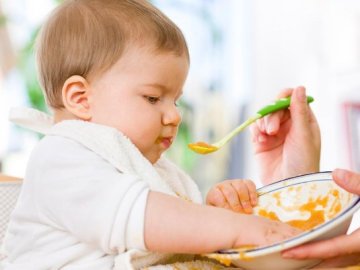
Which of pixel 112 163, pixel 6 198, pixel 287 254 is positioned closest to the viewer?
Result: pixel 287 254

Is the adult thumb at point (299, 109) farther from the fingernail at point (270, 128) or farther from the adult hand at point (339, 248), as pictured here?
the adult hand at point (339, 248)

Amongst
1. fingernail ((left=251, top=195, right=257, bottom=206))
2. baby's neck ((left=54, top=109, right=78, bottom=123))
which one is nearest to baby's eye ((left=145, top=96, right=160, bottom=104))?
baby's neck ((left=54, top=109, right=78, bottom=123))

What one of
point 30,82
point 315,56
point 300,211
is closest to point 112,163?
point 300,211

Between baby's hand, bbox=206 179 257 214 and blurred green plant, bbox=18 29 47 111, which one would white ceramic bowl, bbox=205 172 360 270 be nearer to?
baby's hand, bbox=206 179 257 214

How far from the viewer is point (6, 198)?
1.06 m

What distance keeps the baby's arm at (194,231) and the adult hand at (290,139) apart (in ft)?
1.42

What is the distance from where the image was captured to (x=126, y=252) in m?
0.78

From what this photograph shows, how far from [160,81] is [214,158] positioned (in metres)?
2.53

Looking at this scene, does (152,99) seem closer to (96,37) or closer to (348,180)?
(96,37)

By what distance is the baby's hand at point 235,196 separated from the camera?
953 mm

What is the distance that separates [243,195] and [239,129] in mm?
163

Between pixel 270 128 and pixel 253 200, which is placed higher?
pixel 270 128

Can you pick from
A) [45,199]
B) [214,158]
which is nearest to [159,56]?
[45,199]

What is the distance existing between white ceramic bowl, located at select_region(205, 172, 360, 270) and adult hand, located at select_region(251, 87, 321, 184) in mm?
217
